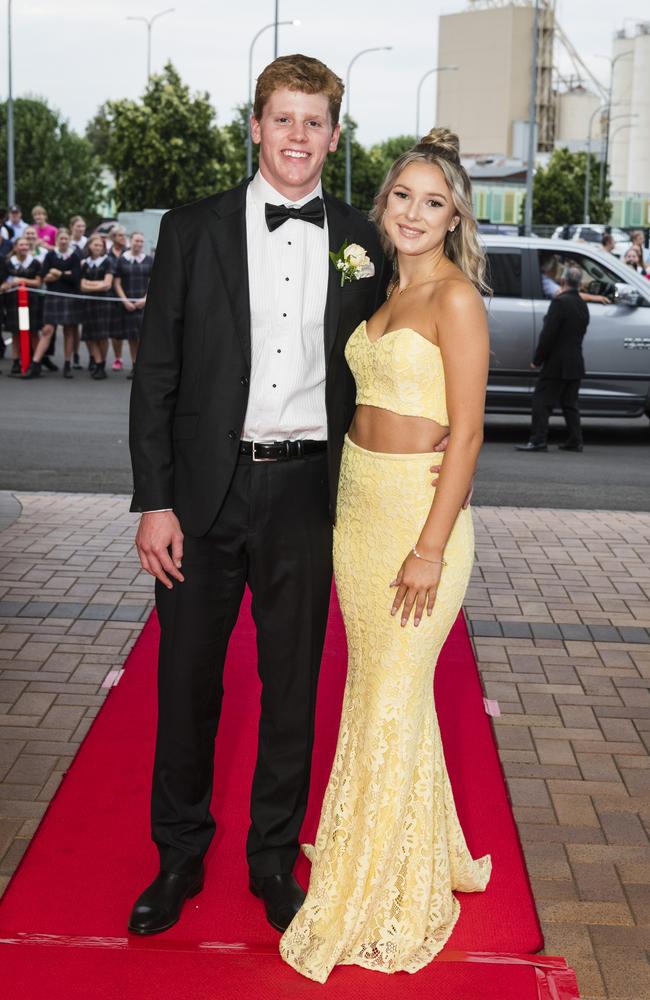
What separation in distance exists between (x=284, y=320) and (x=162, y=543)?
0.67m

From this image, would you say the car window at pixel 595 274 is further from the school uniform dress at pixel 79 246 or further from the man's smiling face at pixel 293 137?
Result: the man's smiling face at pixel 293 137

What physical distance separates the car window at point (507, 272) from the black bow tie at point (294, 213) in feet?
30.2

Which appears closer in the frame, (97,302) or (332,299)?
(332,299)

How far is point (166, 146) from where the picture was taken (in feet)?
156

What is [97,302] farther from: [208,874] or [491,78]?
[491,78]

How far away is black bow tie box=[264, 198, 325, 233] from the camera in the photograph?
3.17 meters

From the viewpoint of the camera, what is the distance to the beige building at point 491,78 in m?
119

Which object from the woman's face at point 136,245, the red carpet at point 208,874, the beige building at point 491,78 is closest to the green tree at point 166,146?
the woman's face at point 136,245

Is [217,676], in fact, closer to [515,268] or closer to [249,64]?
[515,268]

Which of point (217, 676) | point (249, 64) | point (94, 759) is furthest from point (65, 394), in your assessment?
point (249, 64)

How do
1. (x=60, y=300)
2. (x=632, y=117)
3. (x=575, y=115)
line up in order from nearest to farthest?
(x=60, y=300) → (x=632, y=117) → (x=575, y=115)

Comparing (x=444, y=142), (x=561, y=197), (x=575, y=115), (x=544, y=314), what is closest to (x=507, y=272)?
(x=544, y=314)

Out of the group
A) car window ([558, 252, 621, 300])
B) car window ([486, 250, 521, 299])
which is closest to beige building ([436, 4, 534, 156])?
car window ([558, 252, 621, 300])

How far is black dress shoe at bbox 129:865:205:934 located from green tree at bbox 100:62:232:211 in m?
45.8
